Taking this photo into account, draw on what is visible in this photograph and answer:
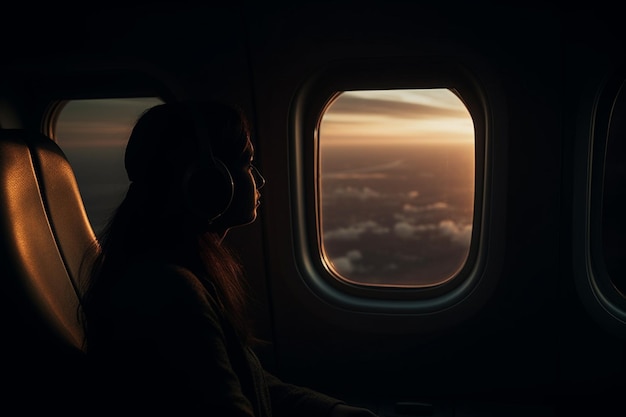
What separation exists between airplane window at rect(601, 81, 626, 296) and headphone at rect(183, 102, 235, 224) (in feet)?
4.52

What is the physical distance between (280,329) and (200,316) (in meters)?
1.30

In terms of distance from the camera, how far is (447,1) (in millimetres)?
1762

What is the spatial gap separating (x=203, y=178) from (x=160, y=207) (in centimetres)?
10

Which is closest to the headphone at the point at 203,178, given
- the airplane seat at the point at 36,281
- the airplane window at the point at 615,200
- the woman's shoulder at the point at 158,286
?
the woman's shoulder at the point at 158,286

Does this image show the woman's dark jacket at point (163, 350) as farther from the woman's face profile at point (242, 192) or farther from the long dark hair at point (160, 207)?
the woman's face profile at point (242, 192)

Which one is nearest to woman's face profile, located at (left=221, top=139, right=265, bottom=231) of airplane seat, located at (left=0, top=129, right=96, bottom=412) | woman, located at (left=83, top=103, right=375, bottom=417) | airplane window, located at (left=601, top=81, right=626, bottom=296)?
woman, located at (left=83, top=103, right=375, bottom=417)

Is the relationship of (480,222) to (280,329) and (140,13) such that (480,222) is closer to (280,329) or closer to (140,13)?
(280,329)

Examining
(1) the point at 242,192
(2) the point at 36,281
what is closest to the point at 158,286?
(1) the point at 242,192

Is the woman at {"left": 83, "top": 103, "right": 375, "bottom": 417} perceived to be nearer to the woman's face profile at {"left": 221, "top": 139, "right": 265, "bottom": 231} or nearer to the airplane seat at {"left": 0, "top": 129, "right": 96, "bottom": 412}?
the woman's face profile at {"left": 221, "top": 139, "right": 265, "bottom": 231}

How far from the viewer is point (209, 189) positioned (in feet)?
3.30

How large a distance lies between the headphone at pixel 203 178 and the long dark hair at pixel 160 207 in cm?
1

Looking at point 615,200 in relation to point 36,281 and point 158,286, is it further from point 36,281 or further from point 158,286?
point 36,281

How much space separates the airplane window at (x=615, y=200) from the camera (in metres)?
1.82

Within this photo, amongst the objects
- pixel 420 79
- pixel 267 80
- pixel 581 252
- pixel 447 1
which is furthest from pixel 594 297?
pixel 267 80
